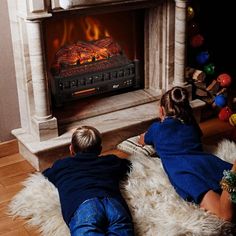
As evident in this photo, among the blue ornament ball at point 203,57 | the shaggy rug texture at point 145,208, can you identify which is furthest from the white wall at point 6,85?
the blue ornament ball at point 203,57

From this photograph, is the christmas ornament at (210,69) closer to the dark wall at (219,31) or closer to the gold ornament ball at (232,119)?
the dark wall at (219,31)

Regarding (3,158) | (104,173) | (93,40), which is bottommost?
(3,158)

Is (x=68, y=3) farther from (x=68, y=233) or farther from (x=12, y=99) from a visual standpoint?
(x=68, y=233)

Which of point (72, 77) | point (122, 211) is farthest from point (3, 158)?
point (122, 211)

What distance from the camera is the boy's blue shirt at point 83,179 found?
199 cm

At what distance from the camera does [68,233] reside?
6.68 feet

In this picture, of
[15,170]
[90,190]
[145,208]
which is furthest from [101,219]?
[15,170]

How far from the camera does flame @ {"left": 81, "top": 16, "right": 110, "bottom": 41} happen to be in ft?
9.59

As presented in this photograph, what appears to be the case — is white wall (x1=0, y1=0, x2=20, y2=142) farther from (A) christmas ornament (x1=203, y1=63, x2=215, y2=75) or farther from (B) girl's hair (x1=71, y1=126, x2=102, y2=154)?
(A) christmas ornament (x1=203, y1=63, x2=215, y2=75)

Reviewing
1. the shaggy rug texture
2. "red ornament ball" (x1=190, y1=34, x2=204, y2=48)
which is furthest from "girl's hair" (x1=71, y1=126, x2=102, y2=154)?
"red ornament ball" (x1=190, y1=34, x2=204, y2=48)

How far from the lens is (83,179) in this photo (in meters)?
2.03

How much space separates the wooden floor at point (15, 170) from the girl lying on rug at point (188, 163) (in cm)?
51

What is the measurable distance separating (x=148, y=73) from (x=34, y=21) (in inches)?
39.0

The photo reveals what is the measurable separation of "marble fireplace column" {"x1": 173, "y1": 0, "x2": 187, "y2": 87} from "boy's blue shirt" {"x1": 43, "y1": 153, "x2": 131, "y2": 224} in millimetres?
945
